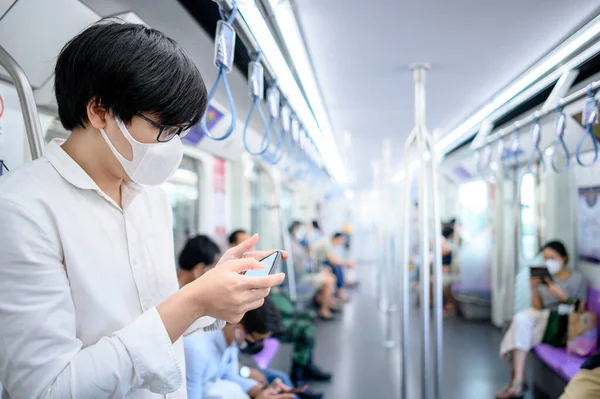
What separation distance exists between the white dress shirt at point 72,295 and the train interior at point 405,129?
0.43 meters

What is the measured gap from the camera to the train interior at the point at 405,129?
1.57 m

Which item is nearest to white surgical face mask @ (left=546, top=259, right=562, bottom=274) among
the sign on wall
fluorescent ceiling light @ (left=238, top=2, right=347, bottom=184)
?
the sign on wall

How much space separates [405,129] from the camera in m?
4.46

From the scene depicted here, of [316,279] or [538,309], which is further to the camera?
[316,279]

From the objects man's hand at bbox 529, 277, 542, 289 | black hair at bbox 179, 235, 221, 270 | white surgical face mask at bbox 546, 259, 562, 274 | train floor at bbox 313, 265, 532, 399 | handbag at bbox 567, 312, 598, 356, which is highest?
black hair at bbox 179, 235, 221, 270

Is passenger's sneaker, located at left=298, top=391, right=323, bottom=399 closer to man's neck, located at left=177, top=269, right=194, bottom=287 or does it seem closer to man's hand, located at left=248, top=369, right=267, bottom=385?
man's hand, located at left=248, top=369, right=267, bottom=385

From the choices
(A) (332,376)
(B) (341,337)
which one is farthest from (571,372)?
(B) (341,337)

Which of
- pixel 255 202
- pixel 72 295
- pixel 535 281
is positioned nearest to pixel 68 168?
pixel 72 295

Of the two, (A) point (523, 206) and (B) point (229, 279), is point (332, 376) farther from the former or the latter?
(B) point (229, 279)

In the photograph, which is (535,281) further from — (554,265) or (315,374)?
(315,374)

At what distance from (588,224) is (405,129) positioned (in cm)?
190

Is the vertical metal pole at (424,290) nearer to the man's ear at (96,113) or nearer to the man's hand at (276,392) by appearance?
the man's hand at (276,392)

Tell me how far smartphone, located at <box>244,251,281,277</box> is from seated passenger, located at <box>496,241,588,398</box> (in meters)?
3.25

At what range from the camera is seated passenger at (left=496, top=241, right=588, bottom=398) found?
11.3ft
